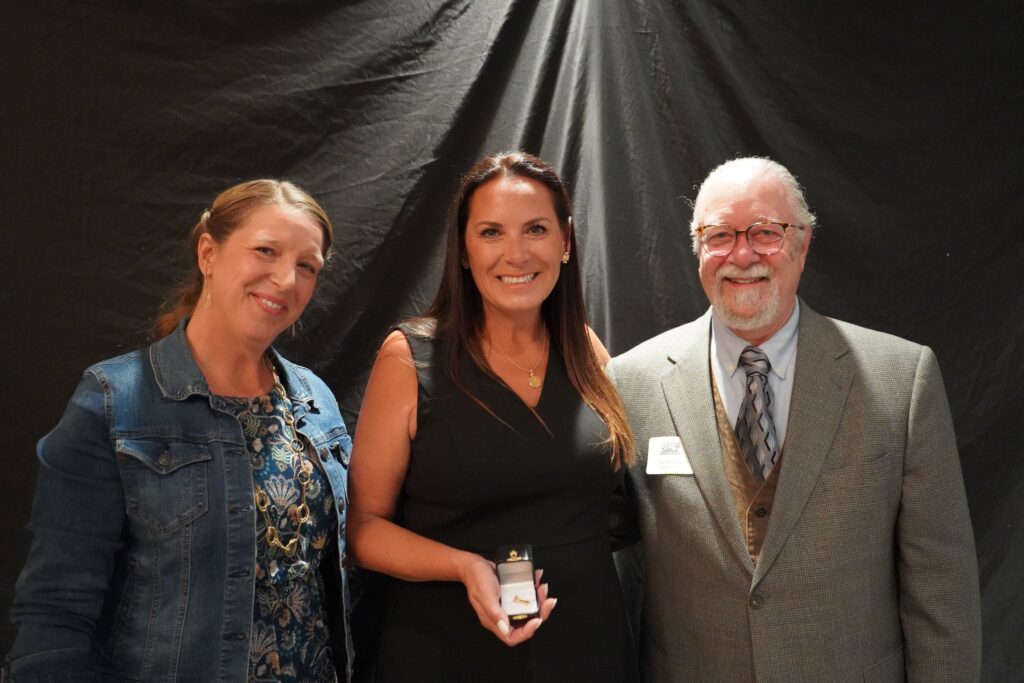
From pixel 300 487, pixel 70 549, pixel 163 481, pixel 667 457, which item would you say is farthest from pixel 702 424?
pixel 70 549

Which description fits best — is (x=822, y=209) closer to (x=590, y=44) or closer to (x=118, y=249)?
(x=590, y=44)

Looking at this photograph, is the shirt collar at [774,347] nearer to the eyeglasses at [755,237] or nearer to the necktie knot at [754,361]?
the necktie knot at [754,361]

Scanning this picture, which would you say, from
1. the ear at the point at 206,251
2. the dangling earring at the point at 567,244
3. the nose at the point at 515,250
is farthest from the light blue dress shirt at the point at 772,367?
the ear at the point at 206,251

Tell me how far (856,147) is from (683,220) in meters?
0.57

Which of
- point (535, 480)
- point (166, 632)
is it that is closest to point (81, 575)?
point (166, 632)

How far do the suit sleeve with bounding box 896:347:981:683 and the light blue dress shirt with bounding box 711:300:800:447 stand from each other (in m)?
0.26

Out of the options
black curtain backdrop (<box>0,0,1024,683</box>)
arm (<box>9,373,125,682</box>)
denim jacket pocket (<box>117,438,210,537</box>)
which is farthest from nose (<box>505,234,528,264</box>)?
arm (<box>9,373,125,682</box>)

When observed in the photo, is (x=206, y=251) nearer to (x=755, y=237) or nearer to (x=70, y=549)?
(x=70, y=549)

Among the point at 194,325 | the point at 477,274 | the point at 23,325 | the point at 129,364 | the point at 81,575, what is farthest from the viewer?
the point at 23,325

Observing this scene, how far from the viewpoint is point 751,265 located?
1.90m

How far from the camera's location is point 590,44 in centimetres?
255

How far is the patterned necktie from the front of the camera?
183 cm

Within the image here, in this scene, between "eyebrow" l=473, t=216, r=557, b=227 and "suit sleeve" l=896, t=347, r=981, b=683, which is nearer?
"suit sleeve" l=896, t=347, r=981, b=683

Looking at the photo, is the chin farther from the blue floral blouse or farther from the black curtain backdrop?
the blue floral blouse
